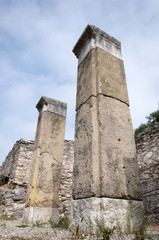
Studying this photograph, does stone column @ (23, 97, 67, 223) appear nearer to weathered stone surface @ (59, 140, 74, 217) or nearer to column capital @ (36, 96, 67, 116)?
column capital @ (36, 96, 67, 116)

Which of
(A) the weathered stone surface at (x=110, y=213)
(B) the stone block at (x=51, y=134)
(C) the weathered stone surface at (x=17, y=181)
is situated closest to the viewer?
(A) the weathered stone surface at (x=110, y=213)

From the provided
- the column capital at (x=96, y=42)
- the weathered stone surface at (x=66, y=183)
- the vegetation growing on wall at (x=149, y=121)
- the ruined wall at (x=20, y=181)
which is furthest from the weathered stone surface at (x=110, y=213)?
the vegetation growing on wall at (x=149, y=121)

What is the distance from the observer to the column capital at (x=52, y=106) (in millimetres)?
6035

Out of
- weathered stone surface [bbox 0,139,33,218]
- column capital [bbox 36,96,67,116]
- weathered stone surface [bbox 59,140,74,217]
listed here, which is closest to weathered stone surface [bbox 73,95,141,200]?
column capital [bbox 36,96,67,116]

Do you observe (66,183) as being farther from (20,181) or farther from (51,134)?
(51,134)

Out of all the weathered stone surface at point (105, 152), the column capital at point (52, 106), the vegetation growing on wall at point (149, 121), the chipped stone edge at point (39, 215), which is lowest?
the chipped stone edge at point (39, 215)

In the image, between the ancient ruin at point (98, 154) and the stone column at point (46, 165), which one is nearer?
the ancient ruin at point (98, 154)

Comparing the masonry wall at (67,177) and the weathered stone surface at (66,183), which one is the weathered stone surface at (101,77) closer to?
the masonry wall at (67,177)

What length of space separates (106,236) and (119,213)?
0.44 m

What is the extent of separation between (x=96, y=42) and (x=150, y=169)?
3.65m

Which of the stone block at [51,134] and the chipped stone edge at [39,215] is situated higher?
the stone block at [51,134]

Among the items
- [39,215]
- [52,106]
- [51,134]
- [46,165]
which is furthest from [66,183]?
[52,106]

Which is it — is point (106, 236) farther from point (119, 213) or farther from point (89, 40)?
point (89, 40)

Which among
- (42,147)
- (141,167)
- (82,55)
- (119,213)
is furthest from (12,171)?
(119,213)
